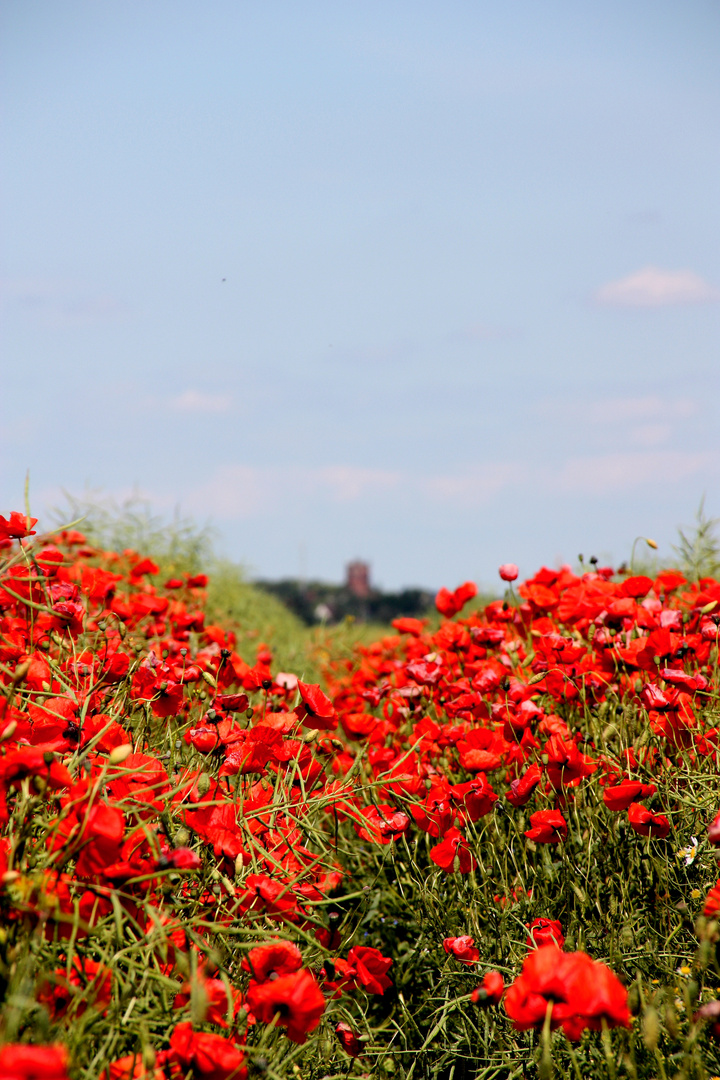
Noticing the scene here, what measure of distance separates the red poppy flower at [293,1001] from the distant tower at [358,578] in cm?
2146

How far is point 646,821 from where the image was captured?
2.13 metres

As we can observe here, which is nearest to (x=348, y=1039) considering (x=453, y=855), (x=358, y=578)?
(x=453, y=855)

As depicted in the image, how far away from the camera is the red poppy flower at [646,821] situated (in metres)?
2.12

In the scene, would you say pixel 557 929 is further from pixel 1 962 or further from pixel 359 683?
pixel 359 683

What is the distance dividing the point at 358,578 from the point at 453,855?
2127cm

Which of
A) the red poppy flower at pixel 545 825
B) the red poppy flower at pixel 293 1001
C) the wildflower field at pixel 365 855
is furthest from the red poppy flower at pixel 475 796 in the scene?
the red poppy flower at pixel 293 1001

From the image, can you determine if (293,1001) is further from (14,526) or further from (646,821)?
(14,526)

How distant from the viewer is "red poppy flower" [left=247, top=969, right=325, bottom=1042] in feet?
Answer: 4.71

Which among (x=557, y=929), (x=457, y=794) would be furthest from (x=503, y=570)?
(x=557, y=929)

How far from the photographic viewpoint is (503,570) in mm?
3178

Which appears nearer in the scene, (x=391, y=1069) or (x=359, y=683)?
(x=391, y=1069)

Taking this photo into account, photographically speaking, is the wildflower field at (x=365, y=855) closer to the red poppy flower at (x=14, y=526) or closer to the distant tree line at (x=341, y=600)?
Answer: the red poppy flower at (x=14, y=526)

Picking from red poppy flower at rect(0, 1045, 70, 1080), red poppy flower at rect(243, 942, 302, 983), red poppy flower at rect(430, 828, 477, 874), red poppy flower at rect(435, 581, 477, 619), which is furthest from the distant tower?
red poppy flower at rect(0, 1045, 70, 1080)

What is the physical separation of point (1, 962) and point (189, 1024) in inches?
12.6
